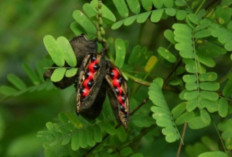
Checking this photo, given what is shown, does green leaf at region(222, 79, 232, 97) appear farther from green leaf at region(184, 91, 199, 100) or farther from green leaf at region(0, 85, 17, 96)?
green leaf at region(0, 85, 17, 96)

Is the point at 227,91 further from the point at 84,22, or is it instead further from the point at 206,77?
the point at 84,22

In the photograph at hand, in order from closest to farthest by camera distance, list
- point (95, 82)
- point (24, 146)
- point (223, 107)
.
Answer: point (95, 82) < point (223, 107) < point (24, 146)

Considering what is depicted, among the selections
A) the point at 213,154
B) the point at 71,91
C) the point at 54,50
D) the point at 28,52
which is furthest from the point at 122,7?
the point at 28,52

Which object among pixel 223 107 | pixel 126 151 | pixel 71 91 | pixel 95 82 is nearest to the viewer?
pixel 95 82

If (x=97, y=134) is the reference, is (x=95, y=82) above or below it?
above

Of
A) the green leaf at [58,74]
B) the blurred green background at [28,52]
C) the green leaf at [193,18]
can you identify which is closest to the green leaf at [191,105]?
the green leaf at [193,18]

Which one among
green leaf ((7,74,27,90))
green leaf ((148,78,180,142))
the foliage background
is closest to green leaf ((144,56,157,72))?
the foliage background

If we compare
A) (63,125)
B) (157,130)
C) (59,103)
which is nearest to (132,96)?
(157,130)
